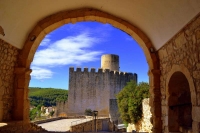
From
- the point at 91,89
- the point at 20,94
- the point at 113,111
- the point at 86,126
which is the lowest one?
the point at 86,126

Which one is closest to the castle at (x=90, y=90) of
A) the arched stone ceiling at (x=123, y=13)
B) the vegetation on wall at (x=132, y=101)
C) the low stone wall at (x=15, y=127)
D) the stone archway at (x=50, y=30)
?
the vegetation on wall at (x=132, y=101)

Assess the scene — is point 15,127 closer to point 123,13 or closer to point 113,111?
point 123,13

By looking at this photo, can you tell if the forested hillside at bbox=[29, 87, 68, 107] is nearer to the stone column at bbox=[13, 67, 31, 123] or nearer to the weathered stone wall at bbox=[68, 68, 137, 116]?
the weathered stone wall at bbox=[68, 68, 137, 116]

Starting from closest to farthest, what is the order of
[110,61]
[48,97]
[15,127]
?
[15,127], [110,61], [48,97]

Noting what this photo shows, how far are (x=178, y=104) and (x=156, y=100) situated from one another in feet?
2.54

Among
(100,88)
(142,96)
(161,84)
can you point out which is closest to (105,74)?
(100,88)

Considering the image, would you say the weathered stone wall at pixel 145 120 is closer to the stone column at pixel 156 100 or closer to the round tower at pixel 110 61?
the stone column at pixel 156 100

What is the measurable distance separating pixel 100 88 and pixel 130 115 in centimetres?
1829

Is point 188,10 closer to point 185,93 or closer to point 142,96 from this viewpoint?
point 185,93

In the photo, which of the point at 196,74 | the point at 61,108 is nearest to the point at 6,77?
the point at 196,74

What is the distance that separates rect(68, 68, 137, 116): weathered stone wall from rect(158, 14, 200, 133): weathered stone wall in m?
26.1

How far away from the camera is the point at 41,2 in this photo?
510cm

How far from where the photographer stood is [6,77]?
211 inches

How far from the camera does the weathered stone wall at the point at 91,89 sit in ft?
102
